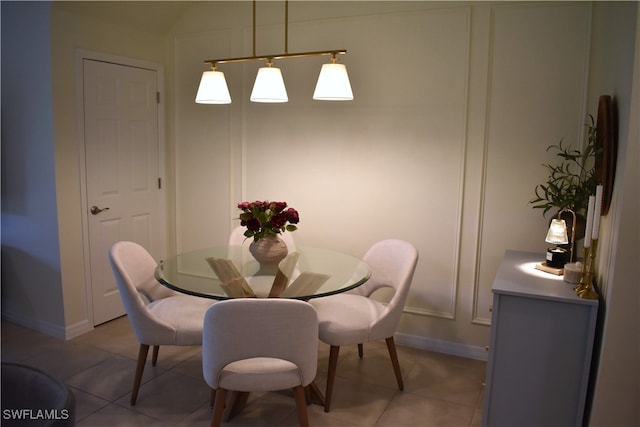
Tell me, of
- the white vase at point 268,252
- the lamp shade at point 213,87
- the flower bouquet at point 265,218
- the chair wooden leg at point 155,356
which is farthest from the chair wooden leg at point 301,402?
the lamp shade at point 213,87

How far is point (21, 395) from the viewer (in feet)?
4.79

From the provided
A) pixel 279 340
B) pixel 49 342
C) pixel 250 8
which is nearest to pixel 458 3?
pixel 250 8

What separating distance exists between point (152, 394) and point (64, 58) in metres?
2.22

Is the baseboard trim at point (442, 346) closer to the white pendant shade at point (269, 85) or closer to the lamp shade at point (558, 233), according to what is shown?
the lamp shade at point (558, 233)

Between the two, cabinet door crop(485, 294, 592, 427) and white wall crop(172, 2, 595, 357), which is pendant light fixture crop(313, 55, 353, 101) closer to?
white wall crop(172, 2, 595, 357)

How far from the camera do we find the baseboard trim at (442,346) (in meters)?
3.34

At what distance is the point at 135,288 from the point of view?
2.63 m

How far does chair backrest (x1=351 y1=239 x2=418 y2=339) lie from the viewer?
2.71m

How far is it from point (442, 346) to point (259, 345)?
5.83 feet

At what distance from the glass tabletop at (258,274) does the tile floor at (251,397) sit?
0.70 m

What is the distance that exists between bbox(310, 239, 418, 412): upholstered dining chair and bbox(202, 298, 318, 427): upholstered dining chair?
1.51ft

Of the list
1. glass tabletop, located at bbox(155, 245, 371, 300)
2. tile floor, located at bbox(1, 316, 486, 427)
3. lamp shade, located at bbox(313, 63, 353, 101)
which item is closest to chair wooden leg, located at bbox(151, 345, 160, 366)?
tile floor, located at bbox(1, 316, 486, 427)

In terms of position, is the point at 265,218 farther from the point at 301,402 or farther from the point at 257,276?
the point at 301,402

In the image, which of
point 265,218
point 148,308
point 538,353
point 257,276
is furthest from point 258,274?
point 538,353
